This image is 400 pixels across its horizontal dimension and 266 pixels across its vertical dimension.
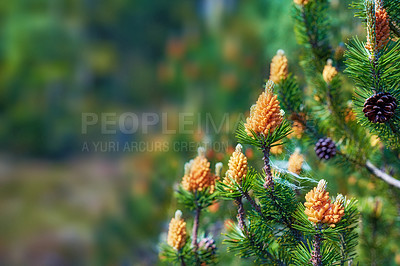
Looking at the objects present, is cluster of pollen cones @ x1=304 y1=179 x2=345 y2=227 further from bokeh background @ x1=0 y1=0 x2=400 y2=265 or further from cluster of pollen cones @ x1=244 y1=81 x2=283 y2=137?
bokeh background @ x1=0 y1=0 x2=400 y2=265

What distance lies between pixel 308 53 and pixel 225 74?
1.26 meters

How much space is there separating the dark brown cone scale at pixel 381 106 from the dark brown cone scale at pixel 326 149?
0.30 feet

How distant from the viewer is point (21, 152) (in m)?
2.52

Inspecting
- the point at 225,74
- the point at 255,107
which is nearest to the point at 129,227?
the point at 255,107

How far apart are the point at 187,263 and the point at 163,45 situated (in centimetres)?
221

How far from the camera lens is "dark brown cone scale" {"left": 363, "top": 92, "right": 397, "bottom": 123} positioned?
0.81 feet

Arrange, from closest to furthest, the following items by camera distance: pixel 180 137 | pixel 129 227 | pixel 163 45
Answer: pixel 180 137
pixel 129 227
pixel 163 45

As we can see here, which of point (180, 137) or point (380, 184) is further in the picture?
point (180, 137)

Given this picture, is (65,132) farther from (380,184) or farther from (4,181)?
(380,184)

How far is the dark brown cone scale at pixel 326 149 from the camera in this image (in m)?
0.34

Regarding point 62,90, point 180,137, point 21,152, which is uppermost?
point 62,90

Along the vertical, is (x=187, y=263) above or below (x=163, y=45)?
below

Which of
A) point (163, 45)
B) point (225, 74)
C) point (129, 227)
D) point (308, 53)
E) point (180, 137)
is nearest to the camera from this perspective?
point (308, 53)

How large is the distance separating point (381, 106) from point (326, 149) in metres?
0.10
